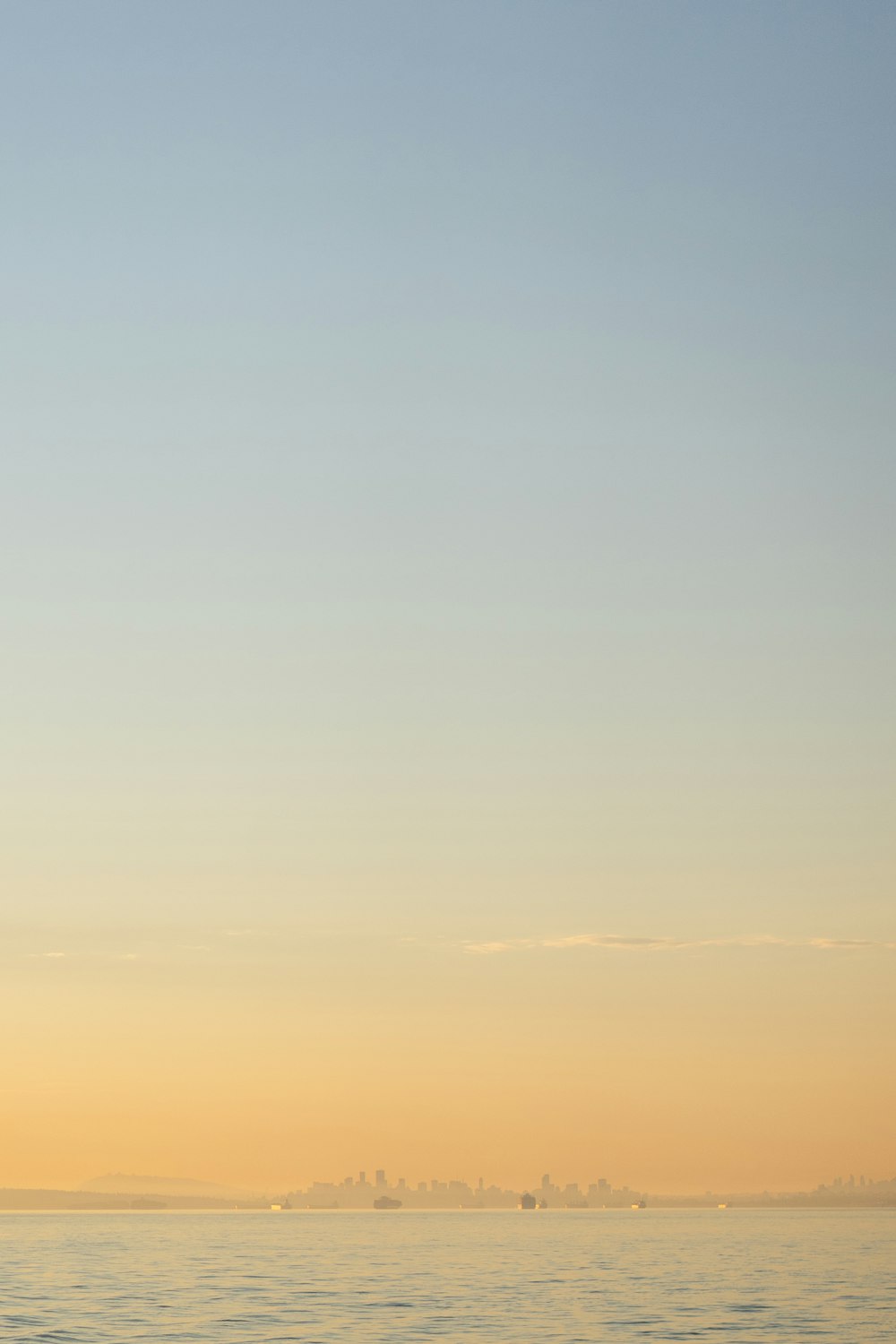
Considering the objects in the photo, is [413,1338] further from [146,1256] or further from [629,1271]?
[146,1256]

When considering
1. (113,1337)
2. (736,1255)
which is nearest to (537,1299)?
(113,1337)

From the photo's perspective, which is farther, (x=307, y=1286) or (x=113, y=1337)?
(x=307, y=1286)

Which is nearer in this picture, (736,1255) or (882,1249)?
(736,1255)

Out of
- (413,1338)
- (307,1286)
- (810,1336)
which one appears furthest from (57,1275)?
(810,1336)

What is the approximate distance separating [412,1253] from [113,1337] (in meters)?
125

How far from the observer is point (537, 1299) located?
101 m

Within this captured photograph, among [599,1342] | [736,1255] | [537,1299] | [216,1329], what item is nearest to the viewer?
[599,1342]

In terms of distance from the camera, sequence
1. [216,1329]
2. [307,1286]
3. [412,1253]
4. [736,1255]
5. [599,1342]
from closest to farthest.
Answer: [599,1342] → [216,1329] → [307,1286] → [736,1255] → [412,1253]

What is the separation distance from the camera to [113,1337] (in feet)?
243

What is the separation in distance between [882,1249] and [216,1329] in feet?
461

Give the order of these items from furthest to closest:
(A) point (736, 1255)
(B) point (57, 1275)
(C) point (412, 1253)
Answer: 1. (C) point (412, 1253)
2. (A) point (736, 1255)
3. (B) point (57, 1275)

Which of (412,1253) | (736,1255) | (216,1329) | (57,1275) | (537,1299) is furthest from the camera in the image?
(412,1253)

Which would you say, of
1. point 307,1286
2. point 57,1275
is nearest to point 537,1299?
point 307,1286

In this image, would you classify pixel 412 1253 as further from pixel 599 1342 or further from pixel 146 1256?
pixel 599 1342
